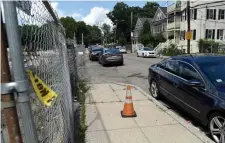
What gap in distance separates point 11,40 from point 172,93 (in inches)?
223

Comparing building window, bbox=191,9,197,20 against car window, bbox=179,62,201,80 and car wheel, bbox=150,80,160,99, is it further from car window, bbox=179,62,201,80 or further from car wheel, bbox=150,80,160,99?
car window, bbox=179,62,201,80

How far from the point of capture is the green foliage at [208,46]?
3015cm

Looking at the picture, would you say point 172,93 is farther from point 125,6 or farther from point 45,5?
point 125,6

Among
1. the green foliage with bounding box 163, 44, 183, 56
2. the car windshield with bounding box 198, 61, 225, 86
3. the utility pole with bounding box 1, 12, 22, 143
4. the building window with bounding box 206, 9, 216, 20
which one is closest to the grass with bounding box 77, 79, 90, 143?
the car windshield with bounding box 198, 61, 225, 86

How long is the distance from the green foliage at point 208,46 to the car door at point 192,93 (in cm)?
2638

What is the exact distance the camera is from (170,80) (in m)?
6.50

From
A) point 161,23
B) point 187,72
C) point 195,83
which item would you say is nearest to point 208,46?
point 161,23

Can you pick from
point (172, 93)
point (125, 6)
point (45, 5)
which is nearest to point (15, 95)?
point (45, 5)

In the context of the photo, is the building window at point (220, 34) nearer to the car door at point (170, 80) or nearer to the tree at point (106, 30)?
Result: the car door at point (170, 80)

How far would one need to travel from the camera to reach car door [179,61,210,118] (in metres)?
4.83

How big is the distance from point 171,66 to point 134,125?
2365 mm

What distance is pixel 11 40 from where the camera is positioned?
1.13 metres

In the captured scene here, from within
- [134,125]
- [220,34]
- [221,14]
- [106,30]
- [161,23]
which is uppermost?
[106,30]

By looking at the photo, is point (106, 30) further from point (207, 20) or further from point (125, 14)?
point (207, 20)
